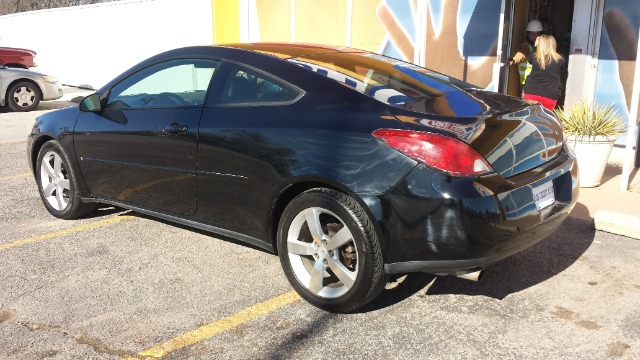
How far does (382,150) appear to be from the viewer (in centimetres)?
343

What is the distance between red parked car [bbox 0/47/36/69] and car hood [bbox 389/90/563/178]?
15.2 meters

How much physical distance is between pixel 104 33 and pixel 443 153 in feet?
53.9

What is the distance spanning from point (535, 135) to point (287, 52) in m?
1.72

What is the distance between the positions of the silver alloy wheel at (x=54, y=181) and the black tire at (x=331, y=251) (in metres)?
2.63

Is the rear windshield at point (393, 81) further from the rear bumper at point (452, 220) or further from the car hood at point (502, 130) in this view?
the rear bumper at point (452, 220)

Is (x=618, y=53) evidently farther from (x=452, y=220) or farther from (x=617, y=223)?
(x=452, y=220)

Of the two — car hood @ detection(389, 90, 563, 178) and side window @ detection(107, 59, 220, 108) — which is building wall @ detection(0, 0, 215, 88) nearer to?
side window @ detection(107, 59, 220, 108)

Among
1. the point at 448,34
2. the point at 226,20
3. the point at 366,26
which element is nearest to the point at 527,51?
the point at 448,34

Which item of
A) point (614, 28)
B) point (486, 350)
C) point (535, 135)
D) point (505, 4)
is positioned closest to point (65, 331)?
point (486, 350)

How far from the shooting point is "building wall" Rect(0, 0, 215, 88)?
50.2 ft

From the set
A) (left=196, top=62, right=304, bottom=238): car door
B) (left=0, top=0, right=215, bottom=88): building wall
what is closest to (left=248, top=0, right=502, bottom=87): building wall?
(left=0, top=0, right=215, bottom=88): building wall

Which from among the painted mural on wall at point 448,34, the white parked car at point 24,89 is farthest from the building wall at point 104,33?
the painted mural on wall at point 448,34

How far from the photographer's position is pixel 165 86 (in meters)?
4.99

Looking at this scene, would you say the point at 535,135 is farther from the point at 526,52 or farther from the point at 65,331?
the point at 526,52
